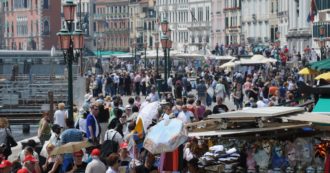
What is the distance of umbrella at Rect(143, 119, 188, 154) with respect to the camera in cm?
1677

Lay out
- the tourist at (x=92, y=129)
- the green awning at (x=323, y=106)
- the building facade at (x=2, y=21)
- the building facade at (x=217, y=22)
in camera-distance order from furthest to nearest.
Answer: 1. the building facade at (x=2, y=21)
2. the building facade at (x=217, y=22)
3. the tourist at (x=92, y=129)
4. the green awning at (x=323, y=106)

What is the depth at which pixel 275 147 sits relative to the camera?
16953mm

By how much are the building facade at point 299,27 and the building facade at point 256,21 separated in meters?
19.6

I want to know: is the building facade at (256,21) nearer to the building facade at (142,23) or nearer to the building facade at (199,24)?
the building facade at (199,24)

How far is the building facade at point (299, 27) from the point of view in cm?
8000

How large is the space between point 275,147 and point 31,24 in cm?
14792

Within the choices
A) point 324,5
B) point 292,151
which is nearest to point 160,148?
point 292,151

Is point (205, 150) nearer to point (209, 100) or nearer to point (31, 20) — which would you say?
point (209, 100)

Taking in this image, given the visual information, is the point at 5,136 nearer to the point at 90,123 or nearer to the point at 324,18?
the point at 90,123

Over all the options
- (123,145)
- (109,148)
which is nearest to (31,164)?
(109,148)

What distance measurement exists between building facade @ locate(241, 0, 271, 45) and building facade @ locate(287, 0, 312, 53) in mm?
19579

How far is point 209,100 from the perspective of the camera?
44.0 meters

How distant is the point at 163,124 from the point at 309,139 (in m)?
1.93

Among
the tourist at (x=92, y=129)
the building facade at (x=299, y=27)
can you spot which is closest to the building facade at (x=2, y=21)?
the building facade at (x=299, y=27)
